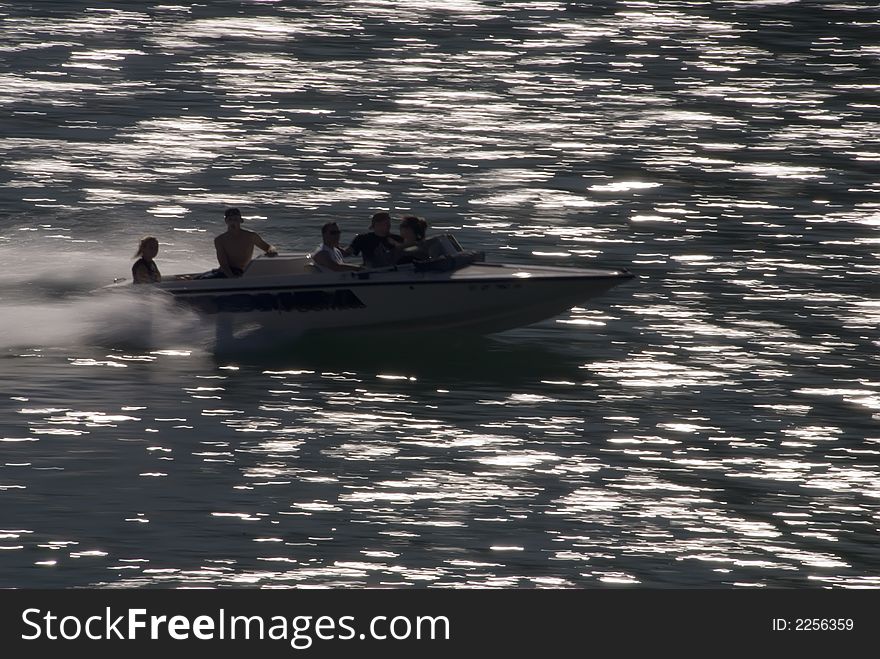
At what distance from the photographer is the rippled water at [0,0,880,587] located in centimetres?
1658

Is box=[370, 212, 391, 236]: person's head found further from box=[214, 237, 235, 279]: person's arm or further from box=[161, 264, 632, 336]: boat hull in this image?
box=[214, 237, 235, 279]: person's arm

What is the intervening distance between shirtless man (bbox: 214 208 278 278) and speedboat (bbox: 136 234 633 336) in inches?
8.4

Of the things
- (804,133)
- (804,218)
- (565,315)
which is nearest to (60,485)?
(565,315)

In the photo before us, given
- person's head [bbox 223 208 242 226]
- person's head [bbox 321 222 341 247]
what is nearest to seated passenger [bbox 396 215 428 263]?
person's head [bbox 321 222 341 247]

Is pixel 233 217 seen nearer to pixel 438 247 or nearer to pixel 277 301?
pixel 277 301

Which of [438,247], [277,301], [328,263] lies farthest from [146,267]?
[438,247]

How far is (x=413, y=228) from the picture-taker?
23.0 m

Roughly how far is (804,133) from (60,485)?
2850 cm

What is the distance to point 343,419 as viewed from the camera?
814 inches

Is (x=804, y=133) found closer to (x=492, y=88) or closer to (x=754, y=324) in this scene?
(x=492, y=88)

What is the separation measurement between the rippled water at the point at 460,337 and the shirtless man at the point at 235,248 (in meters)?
1.03

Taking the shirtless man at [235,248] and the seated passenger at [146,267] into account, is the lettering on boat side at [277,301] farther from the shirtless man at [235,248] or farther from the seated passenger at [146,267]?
the seated passenger at [146,267]

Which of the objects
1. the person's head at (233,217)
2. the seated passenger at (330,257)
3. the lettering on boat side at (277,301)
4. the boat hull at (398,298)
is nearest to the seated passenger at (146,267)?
the boat hull at (398,298)

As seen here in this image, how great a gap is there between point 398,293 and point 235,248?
2391 millimetres
